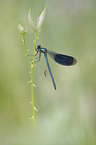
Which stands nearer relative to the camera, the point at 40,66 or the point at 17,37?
the point at 40,66

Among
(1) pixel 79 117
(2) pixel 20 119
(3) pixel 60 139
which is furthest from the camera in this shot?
(2) pixel 20 119

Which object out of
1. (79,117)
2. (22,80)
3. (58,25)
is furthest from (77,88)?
(58,25)

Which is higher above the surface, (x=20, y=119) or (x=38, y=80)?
(x=38, y=80)

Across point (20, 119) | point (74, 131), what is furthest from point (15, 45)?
point (74, 131)

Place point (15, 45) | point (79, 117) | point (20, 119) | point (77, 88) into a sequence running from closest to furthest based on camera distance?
point (79, 117) < point (77, 88) < point (20, 119) < point (15, 45)

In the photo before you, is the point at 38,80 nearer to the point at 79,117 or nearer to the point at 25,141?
the point at 79,117

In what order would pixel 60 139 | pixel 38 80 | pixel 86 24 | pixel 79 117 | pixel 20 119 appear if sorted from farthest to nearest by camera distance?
pixel 86 24 < pixel 38 80 < pixel 20 119 < pixel 79 117 < pixel 60 139

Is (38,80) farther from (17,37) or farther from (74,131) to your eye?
(74,131)

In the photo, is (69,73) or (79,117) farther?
(69,73)

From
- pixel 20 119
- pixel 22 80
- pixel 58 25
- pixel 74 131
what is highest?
pixel 58 25
